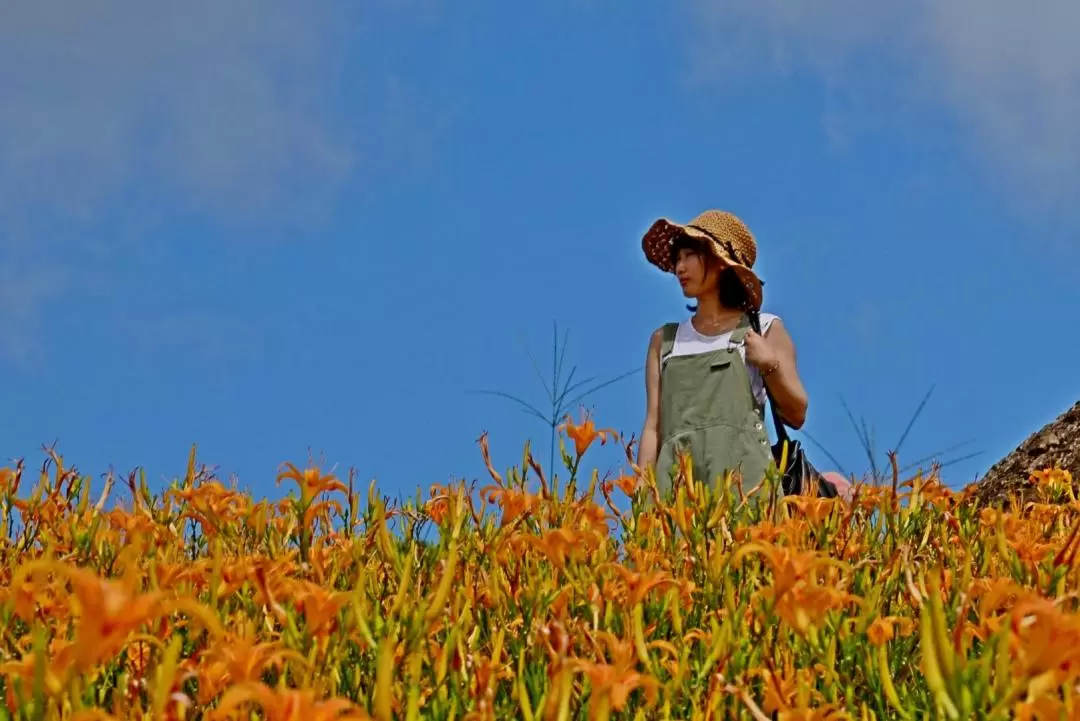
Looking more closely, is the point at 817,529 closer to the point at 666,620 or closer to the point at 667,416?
the point at 666,620

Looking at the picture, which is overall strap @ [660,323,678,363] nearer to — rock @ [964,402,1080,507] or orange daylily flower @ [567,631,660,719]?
rock @ [964,402,1080,507]

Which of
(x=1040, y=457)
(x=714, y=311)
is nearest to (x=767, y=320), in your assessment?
(x=714, y=311)

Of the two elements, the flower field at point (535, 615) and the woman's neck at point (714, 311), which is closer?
the flower field at point (535, 615)

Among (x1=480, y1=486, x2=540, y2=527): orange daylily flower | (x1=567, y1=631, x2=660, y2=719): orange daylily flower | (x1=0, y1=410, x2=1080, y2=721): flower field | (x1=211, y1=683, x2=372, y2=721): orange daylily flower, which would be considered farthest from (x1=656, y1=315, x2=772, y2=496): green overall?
(x1=211, y1=683, x2=372, y2=721): orange daylily flower

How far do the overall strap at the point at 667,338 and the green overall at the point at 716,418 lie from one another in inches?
5.8

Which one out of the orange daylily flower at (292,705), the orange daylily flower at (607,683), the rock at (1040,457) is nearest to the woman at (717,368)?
the rock at (1040,457)

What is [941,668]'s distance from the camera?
3.37 feet

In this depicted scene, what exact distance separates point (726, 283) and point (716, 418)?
0.58 m

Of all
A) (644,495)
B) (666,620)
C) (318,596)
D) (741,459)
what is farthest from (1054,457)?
(318,596)

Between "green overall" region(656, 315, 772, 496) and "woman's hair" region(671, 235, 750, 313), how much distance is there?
16 centimetres

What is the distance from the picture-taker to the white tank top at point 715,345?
4340mm

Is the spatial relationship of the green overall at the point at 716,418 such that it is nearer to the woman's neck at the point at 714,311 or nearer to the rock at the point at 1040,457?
the woman's neck at the point at 714,311

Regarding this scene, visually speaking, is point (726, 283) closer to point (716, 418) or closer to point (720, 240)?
point (720, 240)

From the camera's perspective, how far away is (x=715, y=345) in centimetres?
434
